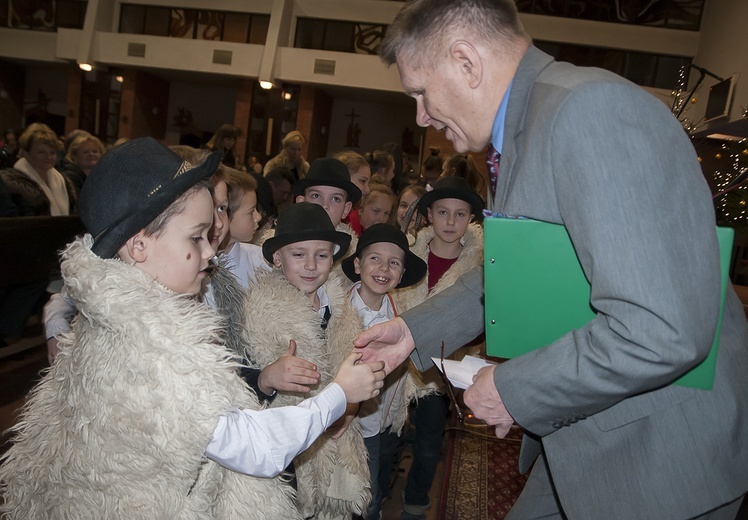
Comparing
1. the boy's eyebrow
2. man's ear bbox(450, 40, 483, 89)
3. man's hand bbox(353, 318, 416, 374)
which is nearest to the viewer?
man's ear bbox(450, 40, 483, 89)

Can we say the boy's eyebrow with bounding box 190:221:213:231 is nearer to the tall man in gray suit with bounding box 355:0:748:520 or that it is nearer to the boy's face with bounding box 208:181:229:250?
the tall man in gray suit with bounding box 355:0:748:520

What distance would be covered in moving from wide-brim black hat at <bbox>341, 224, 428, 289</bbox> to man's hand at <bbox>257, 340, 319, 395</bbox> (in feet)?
3.96

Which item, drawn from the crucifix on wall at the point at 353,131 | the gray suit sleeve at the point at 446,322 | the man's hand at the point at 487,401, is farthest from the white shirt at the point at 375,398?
the crucifix on wall at the point at 353,131

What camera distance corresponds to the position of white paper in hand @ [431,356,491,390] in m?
1.44

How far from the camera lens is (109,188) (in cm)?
147

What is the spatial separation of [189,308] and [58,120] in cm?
2109

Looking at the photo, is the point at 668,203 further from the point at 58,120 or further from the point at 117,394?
the point at 58,120

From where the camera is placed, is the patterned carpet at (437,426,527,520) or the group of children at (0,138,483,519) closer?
the group of children at (0,138,483,519)

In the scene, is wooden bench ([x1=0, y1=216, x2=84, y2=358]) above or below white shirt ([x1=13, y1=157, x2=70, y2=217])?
below

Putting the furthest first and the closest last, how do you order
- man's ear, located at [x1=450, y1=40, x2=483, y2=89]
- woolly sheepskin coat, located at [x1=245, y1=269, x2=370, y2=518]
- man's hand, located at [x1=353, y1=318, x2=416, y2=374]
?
woolly sheepskin coat, located at [x1=245, y1=269, x2=370, y2=518], man's hand, located at [x1=353, y1=318, x2=416, y2=374], man's ear, located at [x1=450, y1=40, x2=483, y2=89]

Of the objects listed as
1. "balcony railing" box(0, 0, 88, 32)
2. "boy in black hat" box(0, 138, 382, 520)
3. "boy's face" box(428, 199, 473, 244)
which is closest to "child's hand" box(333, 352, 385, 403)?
"boy in black hat" box(0, 138, 382, 520)

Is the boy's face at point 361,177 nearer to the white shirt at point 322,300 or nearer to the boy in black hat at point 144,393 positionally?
the white shirt at point 322,300

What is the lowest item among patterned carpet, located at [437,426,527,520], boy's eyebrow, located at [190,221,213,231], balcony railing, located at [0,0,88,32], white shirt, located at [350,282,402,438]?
patterned carpet, located at [437,426,527,520]

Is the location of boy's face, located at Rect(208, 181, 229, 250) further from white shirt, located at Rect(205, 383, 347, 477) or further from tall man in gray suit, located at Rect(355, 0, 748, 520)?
tall man in gray suit, located at Rect(355, 0, 748, 520)
